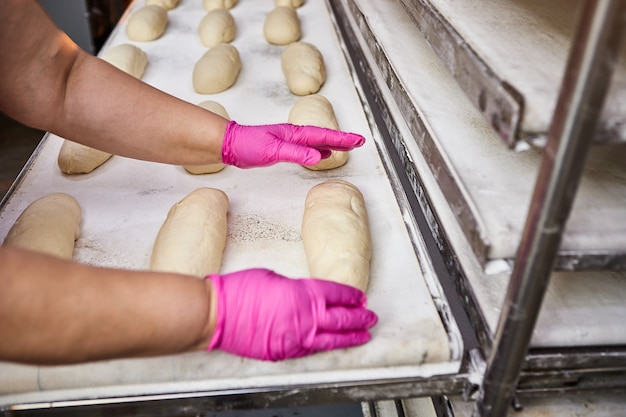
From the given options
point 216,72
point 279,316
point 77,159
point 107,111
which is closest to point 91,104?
point 107,111

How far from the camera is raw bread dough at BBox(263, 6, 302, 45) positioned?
2.60 metres

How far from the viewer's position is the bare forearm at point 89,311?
0.87 metres

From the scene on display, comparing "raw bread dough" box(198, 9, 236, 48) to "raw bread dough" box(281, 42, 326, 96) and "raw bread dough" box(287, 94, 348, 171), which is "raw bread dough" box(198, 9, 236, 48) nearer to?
"raw bread dough" box(281, 42, 326, 96)

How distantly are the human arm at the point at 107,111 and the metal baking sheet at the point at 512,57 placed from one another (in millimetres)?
514

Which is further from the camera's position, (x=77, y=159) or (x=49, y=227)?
(x=77, y=159)

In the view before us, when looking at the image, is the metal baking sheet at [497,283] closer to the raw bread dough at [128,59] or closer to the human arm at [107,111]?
the human arm at [107,111]

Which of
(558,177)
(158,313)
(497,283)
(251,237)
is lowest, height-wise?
(251,237)

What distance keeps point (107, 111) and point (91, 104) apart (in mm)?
47

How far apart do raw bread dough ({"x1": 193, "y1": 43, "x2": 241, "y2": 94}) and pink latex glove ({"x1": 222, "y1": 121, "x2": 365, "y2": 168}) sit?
638 millimetres

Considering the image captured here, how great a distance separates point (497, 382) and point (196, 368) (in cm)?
59

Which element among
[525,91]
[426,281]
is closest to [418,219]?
[426,281]

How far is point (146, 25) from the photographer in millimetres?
2641

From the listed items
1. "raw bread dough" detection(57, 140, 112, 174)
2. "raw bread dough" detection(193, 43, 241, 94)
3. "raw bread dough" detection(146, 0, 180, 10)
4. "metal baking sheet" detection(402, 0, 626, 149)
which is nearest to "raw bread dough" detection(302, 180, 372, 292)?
"metal baking sheet" detection(402, 0, 626, 149)

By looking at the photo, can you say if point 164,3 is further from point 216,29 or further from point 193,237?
point 193,237
